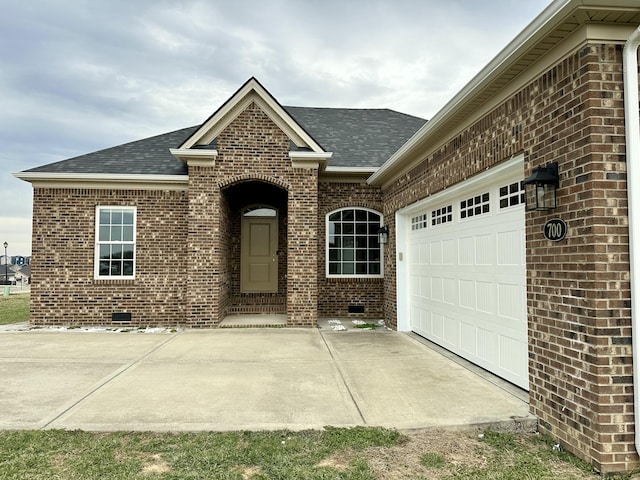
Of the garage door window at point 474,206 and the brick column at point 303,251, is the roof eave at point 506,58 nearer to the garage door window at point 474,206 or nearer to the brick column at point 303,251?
the garage door window at point 474,206

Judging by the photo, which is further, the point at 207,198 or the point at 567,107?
the point at 207,198

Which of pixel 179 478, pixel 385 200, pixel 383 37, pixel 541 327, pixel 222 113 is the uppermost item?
pixel 383 37

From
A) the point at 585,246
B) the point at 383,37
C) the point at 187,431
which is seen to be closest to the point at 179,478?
the point at 187,431

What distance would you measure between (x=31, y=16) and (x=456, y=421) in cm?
1204

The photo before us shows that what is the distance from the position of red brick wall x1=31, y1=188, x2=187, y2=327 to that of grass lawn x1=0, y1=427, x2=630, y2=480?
664 cm

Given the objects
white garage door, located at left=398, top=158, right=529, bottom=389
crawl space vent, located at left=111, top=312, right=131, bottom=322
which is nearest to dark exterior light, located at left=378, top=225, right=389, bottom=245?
white garage door, located at left=398, top=158, right=529, bottom=389

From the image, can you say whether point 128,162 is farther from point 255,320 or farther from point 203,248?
point 255,320

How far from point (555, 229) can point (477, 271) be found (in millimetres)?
2207

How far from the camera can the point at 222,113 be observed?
9750mm

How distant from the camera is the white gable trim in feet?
31.8

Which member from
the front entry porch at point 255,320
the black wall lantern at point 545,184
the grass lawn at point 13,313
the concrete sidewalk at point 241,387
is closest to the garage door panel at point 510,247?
the black wall lantern at point 545,184

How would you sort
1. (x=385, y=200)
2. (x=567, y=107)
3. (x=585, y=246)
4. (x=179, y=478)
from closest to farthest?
(x=179, y=478) < (x=585, y=246) < (x=567, y=107) < (x=385, y=200)

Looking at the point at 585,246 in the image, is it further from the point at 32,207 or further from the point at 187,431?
the point at 32,207

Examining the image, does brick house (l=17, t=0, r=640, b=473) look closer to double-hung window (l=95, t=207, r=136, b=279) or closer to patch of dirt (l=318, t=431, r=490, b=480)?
double-hung window (l=95, t=207, r=136, b=279)
